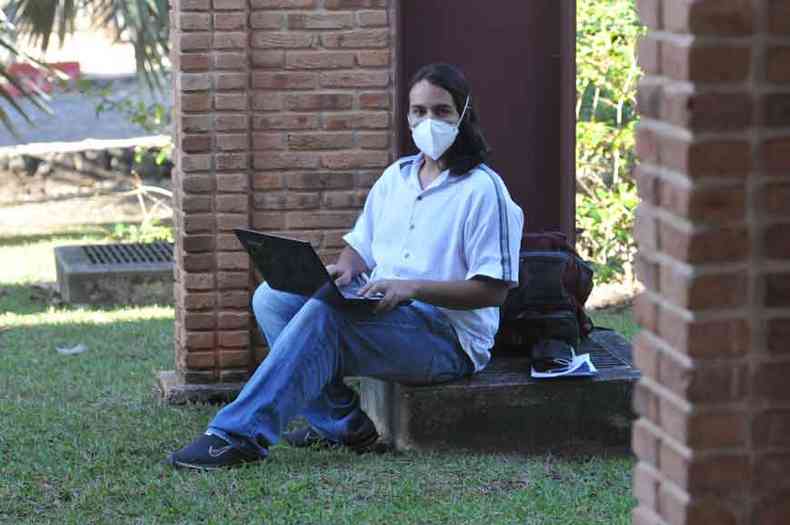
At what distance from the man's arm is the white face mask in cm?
48

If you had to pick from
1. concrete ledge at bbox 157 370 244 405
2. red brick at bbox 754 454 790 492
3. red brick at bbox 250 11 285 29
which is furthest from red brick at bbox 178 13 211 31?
red brick at bbox 754 454 790 492

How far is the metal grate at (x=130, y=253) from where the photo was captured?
984 cm

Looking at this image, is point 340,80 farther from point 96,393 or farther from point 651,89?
point 651,89

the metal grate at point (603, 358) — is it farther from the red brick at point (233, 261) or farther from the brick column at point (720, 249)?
the brick column at point (720, 249)

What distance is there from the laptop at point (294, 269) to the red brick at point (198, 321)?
1075mm

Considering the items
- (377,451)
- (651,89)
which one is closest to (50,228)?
(377,451)

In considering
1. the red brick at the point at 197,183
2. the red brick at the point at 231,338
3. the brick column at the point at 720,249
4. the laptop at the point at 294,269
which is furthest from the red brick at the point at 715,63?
the red brick at the point at 231,338

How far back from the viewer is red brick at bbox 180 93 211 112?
6086 millimetres

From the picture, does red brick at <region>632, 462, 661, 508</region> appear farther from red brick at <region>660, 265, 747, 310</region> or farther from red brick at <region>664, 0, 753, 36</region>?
red brick at <region>664, 0, 753, 36</region>

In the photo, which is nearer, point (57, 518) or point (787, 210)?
point (787, 210)

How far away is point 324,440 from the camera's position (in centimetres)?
548

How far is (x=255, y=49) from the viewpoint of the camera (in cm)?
612

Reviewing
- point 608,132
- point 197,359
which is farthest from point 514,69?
point 608,132

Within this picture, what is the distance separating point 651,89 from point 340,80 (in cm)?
359
